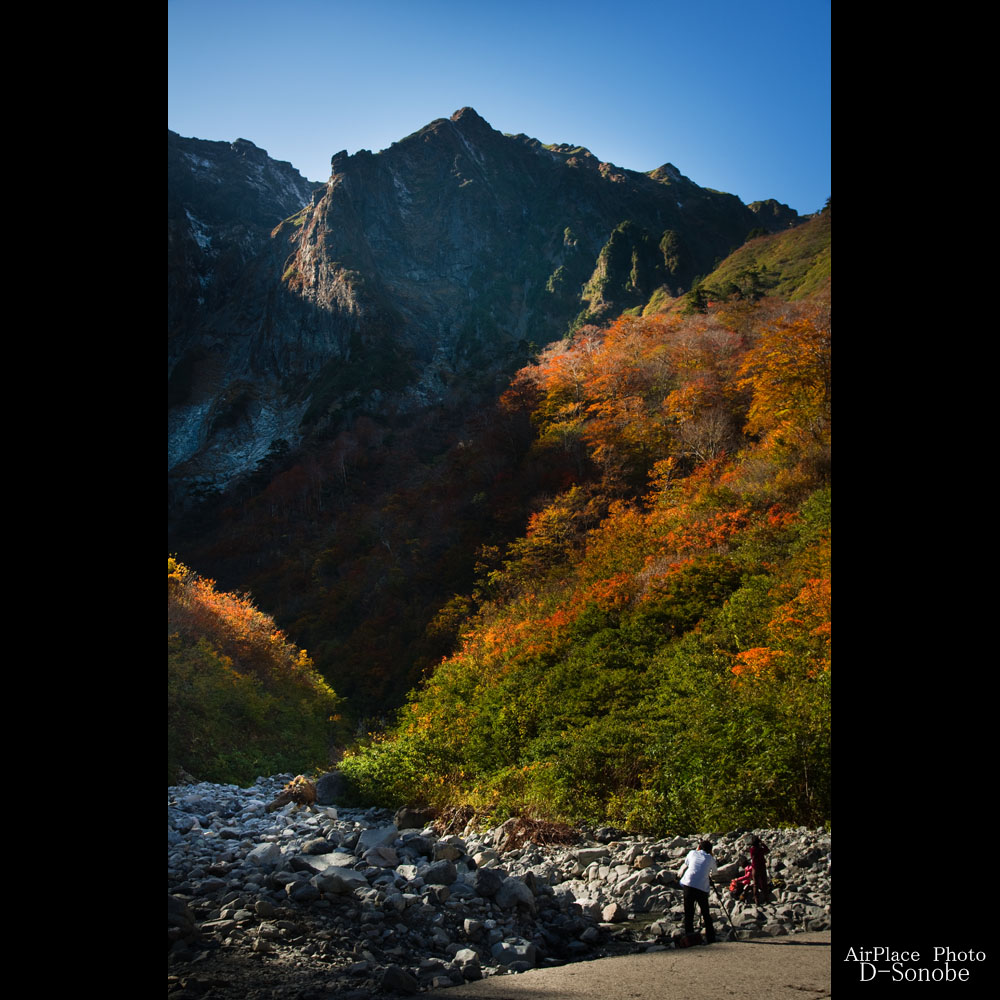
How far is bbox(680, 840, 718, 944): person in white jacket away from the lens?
520 centimetres

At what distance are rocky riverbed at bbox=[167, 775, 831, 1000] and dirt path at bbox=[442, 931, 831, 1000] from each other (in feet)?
0.92

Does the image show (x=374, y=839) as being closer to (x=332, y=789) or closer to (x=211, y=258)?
(x=332, y=789)

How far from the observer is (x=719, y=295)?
37094 mm

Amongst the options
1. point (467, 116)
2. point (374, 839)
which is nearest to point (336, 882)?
point (374, 839)

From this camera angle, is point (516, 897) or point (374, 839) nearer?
point (516, 897)

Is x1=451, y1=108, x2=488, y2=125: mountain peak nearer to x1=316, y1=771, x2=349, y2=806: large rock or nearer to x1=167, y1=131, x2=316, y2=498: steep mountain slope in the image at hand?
x1=167, y1=131, x2=316, y2=498: steep mountain slope

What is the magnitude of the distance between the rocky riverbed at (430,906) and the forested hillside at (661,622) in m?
0.88

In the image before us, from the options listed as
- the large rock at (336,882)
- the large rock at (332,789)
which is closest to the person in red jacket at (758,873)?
the large rock at (336,882)

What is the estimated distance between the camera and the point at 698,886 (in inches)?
205

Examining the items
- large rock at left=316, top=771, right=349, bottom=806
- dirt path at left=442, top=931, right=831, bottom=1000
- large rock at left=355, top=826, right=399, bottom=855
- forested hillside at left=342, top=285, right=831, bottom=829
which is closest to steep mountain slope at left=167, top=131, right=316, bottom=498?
forested hillside at left=342, top=285, right=831, bottom=829

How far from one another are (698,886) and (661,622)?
7.28 meters

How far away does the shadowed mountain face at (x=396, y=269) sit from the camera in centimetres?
5712
